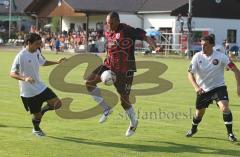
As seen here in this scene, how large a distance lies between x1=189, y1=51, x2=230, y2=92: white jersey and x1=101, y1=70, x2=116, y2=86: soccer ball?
4.38 feet

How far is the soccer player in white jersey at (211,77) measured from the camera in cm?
952

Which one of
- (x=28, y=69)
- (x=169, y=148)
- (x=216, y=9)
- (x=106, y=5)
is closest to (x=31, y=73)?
(x=28, y=69)

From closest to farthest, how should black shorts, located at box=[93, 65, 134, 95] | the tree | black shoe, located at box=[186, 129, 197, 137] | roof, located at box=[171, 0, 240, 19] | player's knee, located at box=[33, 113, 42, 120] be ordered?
player's knee, located at box=[33, 113, 42, 120] → black shorts, located at box=[93, 65, 134, 95] → black shoe, located at box=[186, 129, 197, 137] → roof, located at box=[171, 0, 240, 19] → the tree

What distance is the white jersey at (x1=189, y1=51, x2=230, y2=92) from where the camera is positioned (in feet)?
31.4

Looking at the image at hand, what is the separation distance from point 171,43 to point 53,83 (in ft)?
116

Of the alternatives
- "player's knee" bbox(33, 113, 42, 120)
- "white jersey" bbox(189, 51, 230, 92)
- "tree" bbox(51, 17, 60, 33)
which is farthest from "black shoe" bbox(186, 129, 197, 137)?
"tree" bbox(51, 17, 60, 33)

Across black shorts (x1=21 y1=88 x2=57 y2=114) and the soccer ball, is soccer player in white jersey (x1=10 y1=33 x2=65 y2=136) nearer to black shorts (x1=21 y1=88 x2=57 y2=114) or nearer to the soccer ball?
black shorts (x1=21 y1=88 x2=57 y2=114)

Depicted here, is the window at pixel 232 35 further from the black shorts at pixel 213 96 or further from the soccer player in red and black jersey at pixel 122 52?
the black shorts at pixel 213 96

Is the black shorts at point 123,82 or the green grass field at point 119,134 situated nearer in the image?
the green grass field at point 119,134

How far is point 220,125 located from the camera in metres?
11.6

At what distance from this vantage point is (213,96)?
9.63 metres

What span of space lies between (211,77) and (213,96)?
316mm

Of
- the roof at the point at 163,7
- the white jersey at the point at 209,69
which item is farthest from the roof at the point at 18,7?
the white jersey at the point at 209,69

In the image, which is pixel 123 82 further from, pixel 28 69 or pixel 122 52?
pixel 28 69
